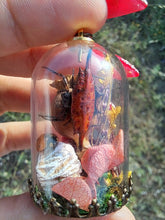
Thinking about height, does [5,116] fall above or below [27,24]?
below

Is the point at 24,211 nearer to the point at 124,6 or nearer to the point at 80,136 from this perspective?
the point at 80,136

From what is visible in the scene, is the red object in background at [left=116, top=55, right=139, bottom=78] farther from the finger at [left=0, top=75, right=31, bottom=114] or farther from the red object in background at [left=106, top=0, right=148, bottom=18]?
the finger at [left=0, top=75, right=31, bottom=114]

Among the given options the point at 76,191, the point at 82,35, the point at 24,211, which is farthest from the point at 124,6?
the point at 24,211

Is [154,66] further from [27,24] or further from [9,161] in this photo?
[27,24]

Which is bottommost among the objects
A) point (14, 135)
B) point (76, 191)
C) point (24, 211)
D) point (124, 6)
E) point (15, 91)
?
point (24, 211)

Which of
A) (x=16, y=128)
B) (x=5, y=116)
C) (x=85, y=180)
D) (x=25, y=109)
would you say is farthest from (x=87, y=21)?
(x=5, y=116)

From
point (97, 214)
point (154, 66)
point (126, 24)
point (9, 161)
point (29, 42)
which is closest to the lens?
point (97, 214)

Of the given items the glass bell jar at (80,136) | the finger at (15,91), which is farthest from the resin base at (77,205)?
the finger at (15,91)
